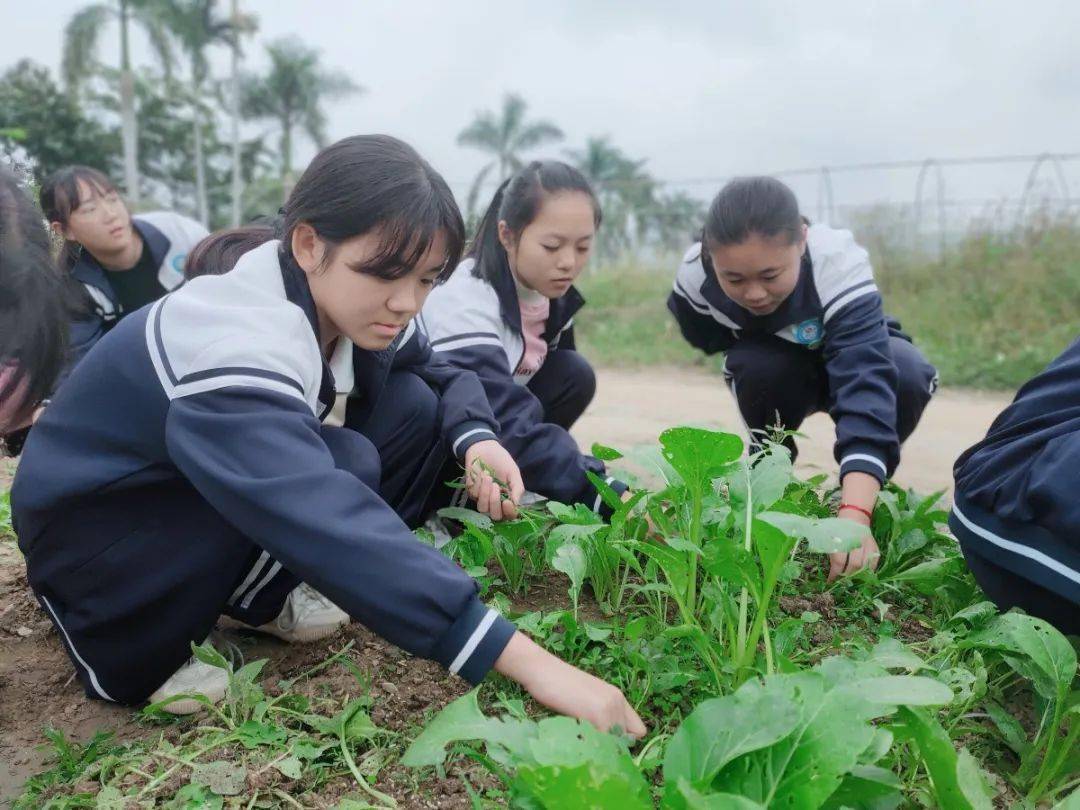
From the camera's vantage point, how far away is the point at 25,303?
1.63m

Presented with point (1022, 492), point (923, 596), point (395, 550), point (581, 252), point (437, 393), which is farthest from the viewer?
point (581, 252)

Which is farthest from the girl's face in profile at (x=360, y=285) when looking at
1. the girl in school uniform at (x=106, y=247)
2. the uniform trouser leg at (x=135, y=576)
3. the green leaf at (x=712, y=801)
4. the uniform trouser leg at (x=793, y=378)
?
the girl in school uniform at (x=106, y=247)

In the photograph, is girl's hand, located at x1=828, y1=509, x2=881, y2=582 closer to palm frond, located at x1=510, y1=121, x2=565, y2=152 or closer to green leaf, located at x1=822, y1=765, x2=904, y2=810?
green leaf, located at x1=822, y1=765, x2=904, y2=810

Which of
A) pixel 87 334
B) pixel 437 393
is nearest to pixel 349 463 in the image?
pixel 437 393

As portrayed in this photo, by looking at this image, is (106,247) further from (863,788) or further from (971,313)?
(971,313)

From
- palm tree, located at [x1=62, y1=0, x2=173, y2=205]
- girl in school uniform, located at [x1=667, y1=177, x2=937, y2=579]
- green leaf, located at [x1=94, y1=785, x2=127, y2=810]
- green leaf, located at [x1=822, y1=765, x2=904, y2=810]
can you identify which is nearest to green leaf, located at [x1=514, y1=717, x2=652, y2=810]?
green leaf, located at [x1=822, y1=765, x2=904, y2=810]

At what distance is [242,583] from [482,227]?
1.34 meters

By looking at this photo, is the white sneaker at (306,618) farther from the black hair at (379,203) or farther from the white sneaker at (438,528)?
the black hair at (379,203)

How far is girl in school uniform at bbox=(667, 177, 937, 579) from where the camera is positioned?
2.25 metres

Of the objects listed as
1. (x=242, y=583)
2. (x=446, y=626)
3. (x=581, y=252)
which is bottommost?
(x=242, y=583)

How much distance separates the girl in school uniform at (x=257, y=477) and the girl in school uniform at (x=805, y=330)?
1.01 m

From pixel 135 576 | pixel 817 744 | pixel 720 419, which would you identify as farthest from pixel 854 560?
pixel 720 419

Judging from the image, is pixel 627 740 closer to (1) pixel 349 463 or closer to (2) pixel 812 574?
(1) pixel 349 463

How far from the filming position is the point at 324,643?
177 centimetres
